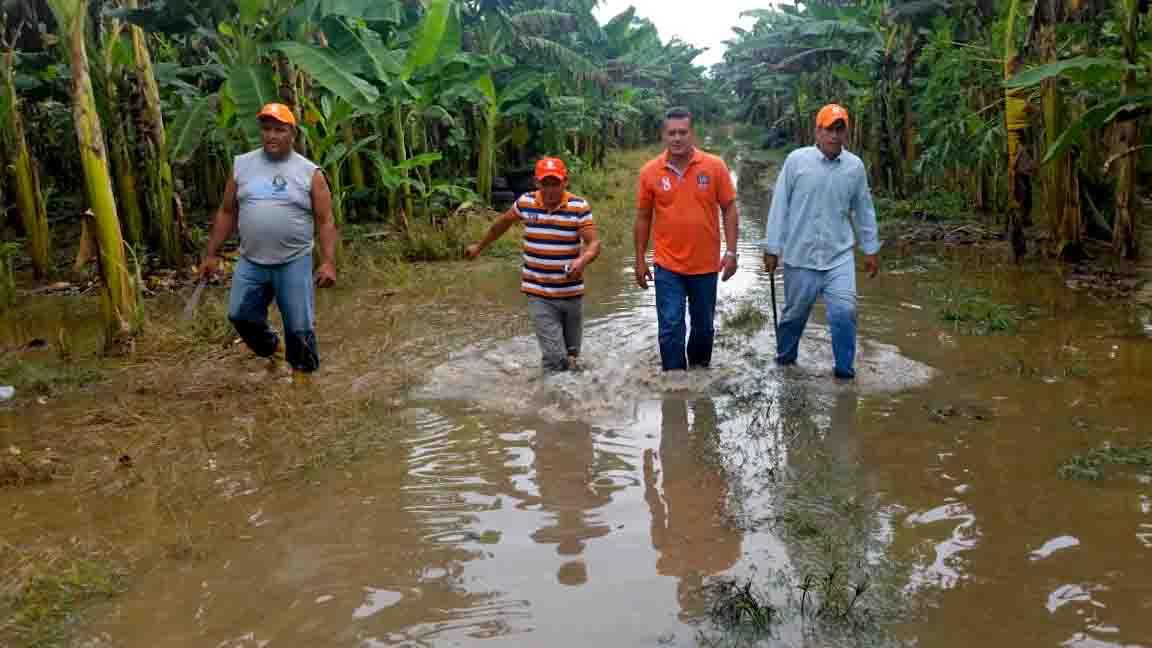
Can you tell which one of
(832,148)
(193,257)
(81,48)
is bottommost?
(193,257)

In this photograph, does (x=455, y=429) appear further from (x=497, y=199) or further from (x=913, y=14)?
(x=497, y=199)

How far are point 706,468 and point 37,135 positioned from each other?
1717 centimetres

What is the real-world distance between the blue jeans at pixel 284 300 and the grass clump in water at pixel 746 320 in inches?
141

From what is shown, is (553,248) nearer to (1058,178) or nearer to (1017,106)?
(1017,106)

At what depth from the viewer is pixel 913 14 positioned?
13.1 meters

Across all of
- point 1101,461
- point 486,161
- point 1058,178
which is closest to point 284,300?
point 1101,461

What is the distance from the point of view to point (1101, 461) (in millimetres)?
4484

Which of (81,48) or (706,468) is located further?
(81,48)

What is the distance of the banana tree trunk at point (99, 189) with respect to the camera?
7.05m

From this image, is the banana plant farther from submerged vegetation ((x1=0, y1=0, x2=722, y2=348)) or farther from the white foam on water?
the white foam on water

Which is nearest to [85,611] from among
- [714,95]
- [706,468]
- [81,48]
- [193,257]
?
[706,468]

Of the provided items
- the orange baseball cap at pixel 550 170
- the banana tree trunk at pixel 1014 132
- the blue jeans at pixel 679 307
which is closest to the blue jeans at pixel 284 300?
the orange baseball cap at pixel 550 170

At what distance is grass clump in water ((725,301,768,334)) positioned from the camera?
8062 millimetres

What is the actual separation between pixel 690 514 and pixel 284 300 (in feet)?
10.5
